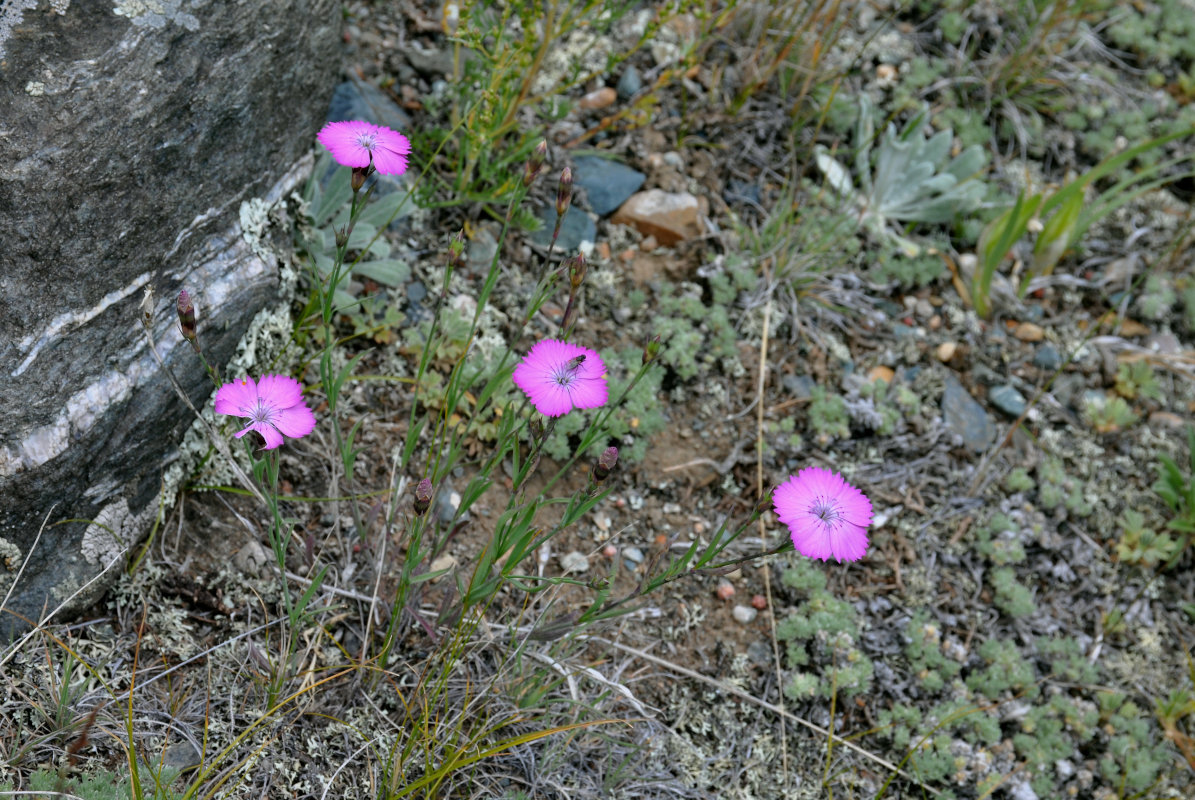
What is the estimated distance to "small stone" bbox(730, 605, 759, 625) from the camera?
259 centimetres

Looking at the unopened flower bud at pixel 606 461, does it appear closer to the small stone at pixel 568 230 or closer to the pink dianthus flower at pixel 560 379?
the pink dianthus flower at pixel 560 379

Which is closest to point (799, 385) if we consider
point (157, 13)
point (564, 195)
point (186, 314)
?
point (564, 195)

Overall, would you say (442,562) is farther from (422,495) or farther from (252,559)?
(422,495)

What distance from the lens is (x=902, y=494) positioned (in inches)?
115

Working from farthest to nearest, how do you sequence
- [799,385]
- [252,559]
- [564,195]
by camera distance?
[799,385]
[252,559]
[564,195]

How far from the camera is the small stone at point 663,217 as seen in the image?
3227 millimetres

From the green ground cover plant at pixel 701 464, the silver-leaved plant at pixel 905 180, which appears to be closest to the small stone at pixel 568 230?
the green ground cover plant at pixel 701 464

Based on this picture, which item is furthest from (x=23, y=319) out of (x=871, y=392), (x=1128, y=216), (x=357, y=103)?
(x=1128, y=216)

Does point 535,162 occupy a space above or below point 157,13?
below

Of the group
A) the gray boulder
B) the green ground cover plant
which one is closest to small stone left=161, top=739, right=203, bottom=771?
the green ground cover plant

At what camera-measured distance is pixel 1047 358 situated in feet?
11.1

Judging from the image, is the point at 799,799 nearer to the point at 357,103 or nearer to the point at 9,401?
the point at 9,401

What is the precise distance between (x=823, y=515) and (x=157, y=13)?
6.03 ft

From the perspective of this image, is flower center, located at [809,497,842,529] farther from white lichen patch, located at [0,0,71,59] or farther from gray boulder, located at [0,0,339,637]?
white lichen patch, located at [0,0,71,59]
